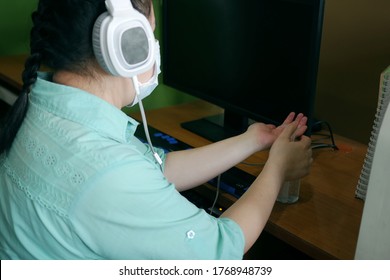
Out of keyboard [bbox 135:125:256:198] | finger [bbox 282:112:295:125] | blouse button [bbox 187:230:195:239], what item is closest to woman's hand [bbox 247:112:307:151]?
finger [bbox 282:112:295:125]

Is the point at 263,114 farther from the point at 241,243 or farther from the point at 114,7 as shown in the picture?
the point at 114,7

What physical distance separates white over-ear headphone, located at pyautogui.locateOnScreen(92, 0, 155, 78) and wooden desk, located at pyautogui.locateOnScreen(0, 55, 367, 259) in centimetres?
48

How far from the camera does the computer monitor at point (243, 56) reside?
119 centimetres

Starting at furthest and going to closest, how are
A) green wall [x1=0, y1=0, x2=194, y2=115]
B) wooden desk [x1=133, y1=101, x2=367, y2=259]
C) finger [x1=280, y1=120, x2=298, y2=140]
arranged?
1. green wall [x1=0, y1=0, x2=194, y2=115]
2. finger [x1=280, y1=120, x2=298, y2=140]
3. wooden desk [x1=133, y1=101, x2=367, y2=259]

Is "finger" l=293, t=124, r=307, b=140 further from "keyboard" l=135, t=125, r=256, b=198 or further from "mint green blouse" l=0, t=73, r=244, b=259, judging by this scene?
"mint green blouse" l=0, t=73, r=244, b=259

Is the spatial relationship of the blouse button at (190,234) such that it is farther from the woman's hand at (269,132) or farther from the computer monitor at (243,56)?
the computer monitor at (243,56)

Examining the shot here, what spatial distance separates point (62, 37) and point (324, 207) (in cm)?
71

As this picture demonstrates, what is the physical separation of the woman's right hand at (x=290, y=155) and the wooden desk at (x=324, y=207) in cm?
9

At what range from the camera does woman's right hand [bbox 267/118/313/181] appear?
1.06 meters

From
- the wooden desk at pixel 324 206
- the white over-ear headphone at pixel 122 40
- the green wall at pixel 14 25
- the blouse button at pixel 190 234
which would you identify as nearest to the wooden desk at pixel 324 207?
the wooden desk at pixel 324 206

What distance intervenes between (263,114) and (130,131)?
51cm

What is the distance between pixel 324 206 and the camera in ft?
3.76

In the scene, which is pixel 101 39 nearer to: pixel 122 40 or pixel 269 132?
pixel 122 40

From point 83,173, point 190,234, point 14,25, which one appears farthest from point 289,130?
point 14,25
